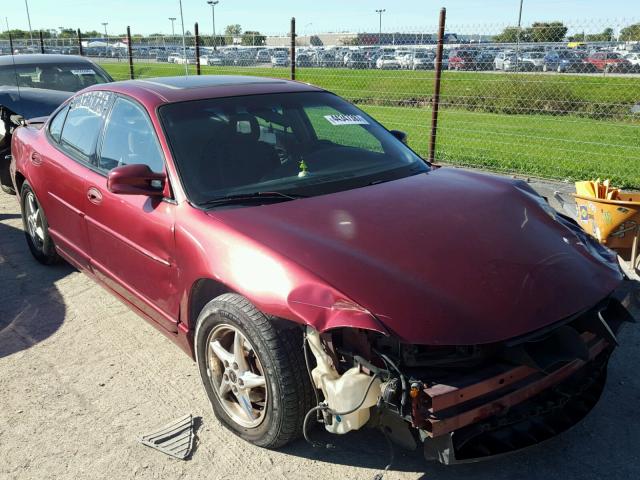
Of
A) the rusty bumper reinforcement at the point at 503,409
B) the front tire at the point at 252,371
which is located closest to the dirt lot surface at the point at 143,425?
the front tire at the point at 252,371

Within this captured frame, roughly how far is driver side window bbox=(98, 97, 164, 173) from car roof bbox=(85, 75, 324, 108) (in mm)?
102

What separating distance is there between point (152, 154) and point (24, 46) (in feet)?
83.3

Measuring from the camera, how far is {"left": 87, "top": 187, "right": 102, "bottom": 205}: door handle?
3.90m

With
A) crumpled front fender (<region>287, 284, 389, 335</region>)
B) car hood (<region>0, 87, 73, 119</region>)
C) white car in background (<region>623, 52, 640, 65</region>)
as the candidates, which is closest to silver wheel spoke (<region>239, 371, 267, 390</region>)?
crumpled front fender (<region>287, 284, 389, 335</region>)

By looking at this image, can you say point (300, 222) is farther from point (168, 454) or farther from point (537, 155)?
point (537, 155)

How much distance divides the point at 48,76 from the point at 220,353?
725 centimetres

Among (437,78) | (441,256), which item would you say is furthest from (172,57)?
(441,256)

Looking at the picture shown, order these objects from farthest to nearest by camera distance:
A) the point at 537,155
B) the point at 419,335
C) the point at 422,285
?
the point at 537,155 → the point at 422,285 → the point at 419,335

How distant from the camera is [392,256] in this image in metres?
2.69

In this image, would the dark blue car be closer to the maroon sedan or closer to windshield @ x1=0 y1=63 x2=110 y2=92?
windshield @ x1=0 y1=63 x2=110 y2=92

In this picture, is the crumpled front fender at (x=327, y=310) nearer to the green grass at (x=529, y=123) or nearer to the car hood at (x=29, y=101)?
the car hood at (x=29, y=101)

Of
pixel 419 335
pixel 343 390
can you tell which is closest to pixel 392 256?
pixel 419 335

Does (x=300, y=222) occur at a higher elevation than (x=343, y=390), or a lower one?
higher

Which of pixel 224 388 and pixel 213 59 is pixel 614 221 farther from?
pixel 213 59
